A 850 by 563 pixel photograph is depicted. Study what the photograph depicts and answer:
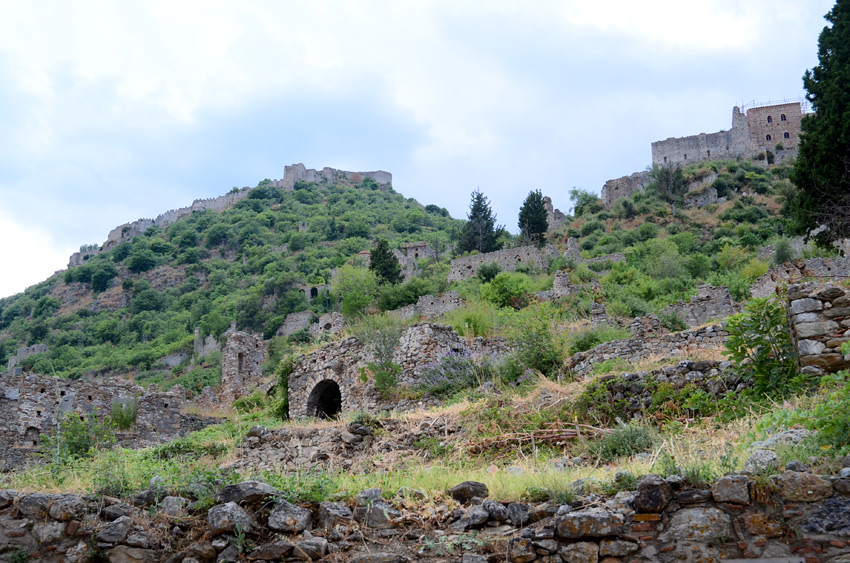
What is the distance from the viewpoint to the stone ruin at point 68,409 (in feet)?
47.5

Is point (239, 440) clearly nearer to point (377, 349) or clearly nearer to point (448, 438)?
point (377, 349)

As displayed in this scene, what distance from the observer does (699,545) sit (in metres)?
5.84

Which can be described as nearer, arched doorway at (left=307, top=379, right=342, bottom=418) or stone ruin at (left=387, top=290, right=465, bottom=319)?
arched doorway at (left=307, top=379, right=342, bottom=418)

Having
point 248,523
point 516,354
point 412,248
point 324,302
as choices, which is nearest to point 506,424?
point 516,354

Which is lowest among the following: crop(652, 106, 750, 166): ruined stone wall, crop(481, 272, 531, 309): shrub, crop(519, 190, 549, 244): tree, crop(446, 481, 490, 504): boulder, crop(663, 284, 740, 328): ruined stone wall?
crop(446, 481, 490, 504): boulder

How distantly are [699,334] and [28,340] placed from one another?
226 feet

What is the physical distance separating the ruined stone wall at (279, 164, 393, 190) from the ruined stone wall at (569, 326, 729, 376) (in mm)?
97793

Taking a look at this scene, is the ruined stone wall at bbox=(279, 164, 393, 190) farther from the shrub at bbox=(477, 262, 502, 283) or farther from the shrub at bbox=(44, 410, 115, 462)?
the shrub at bbox=(44, 410, 115, 462)

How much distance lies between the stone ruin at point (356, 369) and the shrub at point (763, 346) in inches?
258

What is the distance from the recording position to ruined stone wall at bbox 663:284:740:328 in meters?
19.6

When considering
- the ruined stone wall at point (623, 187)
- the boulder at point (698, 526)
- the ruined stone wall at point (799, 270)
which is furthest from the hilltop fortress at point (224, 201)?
the boulder at point (698, 526)

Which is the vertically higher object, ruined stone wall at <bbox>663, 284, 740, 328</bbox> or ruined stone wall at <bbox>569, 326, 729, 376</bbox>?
ruined stone wall at <bbox>663, 284, 740, 328</bbox>

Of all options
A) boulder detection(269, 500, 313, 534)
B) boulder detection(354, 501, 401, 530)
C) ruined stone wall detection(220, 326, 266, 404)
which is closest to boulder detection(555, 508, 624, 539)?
boulder detection(354, 501, 401, 530)

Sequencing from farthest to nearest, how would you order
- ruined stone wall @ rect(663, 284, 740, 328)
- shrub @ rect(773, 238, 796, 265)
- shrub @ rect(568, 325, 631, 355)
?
shrub @ rect(773, 238, 796, 265)
ruined stone wall @ rect(663, 284, 740, 328)
shrub @ rect(568, 325, 631, 355)
